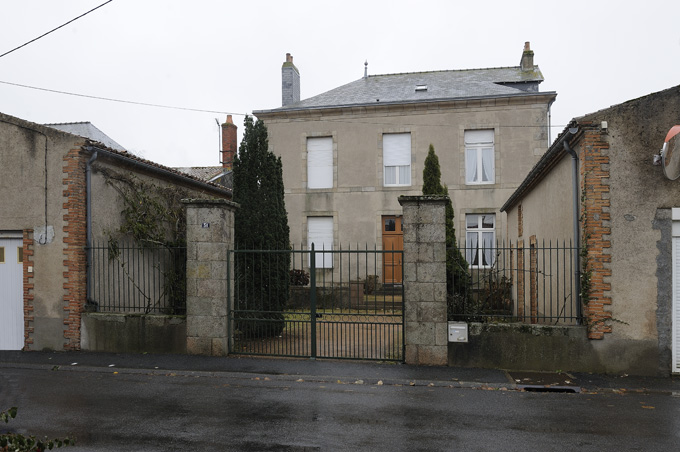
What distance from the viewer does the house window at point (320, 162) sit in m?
19.2

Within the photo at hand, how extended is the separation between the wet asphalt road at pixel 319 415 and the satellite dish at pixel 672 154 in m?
2.93

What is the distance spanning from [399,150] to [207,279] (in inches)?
457

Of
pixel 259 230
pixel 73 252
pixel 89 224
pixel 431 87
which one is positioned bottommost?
pixel 73 252

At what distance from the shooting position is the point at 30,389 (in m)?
6.90

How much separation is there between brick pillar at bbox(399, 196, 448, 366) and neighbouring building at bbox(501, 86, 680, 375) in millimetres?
2024

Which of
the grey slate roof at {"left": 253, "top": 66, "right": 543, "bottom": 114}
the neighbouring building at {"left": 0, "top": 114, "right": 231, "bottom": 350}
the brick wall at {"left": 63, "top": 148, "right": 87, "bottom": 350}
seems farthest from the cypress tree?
the grey slate roof at {"left": 253, "top": 66, "right": 543, "bottom": 114}

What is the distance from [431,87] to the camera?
19844 mm

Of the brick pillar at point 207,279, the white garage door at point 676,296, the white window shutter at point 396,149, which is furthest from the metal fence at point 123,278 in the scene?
the white window shutter at point 396,149

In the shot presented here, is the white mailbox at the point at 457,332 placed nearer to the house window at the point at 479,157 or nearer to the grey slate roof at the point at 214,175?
the house window at the point at 479,157

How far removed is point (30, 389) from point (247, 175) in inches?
213

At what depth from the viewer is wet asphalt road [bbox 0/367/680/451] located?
4957 mm

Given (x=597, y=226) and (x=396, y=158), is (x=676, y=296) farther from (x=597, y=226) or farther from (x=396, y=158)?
(x=396, y=158)

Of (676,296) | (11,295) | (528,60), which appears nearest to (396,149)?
(528,60)

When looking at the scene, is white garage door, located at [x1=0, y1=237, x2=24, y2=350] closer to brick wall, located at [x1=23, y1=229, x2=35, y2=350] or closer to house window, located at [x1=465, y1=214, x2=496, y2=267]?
brick wall, located at [x1=23, y1=229, x2=35, y2=350]
